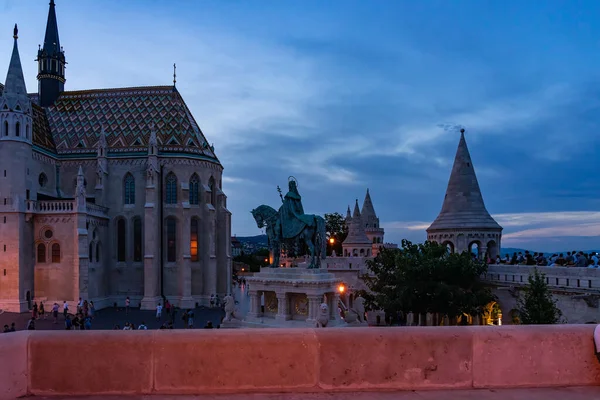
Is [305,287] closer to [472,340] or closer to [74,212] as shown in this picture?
[472,340]

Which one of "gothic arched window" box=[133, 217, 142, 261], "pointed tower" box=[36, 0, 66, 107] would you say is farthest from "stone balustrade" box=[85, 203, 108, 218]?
"pointed tower" box=[36, 0, 66, 107]

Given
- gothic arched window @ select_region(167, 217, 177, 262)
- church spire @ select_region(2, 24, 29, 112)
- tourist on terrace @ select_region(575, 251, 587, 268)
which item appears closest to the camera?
tourist on terrace @ select_region(575, 251, 587, 268)

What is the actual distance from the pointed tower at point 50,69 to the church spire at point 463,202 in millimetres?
36417

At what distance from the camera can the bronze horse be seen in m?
20.7

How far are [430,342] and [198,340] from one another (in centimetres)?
194

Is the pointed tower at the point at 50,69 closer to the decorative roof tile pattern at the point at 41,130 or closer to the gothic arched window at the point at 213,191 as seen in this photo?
the decorative roof tile pattern at the point at 41,130

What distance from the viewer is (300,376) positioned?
14.1 ft

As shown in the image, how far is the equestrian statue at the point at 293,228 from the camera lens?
20750 mm

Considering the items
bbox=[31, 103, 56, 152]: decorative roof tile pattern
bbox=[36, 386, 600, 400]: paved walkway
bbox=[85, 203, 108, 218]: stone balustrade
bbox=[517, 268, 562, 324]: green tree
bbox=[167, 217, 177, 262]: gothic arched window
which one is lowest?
bbox=[517, 268, 562, 324]: green tree

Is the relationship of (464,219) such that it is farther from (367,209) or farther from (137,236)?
(367,209)

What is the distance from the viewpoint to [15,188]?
1368 inches

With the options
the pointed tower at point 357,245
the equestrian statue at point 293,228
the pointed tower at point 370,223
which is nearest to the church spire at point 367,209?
the pointed tower at point 370,223

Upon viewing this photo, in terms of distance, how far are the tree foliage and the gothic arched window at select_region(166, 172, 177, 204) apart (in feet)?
70.3

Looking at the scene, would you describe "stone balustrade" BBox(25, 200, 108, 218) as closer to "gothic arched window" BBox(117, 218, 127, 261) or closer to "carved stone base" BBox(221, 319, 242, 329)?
"gothic arched window" BBox(117, 218, 127, 261)
